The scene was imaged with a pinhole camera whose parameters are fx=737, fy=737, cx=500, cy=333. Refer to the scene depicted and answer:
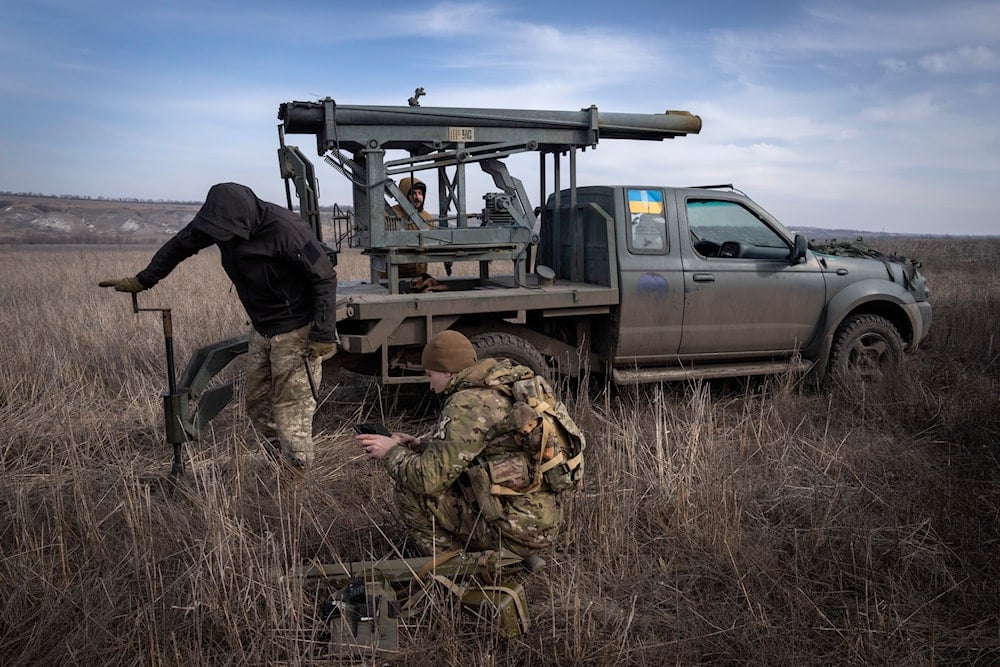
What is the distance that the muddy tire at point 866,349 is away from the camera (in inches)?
236


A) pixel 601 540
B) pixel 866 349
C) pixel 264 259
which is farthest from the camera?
pixel 866 349

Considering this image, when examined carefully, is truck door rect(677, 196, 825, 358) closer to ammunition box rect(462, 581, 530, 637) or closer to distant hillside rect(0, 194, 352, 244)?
ammunition box rect(462, 581, 530, 637)

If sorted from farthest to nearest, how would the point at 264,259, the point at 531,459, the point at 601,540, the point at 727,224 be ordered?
1. the point at 727,224
2. the point at 264,259
3. the point at 601,540
4. the point at 531,459

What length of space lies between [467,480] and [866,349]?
14.9ft

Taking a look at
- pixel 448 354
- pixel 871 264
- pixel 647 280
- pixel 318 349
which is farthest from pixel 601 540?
pixel 871 264

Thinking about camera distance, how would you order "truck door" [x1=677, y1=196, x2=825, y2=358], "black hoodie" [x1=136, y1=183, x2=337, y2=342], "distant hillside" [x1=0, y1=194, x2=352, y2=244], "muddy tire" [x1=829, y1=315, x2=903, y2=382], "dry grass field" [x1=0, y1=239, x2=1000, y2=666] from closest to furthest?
"dry grass field" [x1=0, y1=239, x2=1000, y2=666]
"black hoodie" [x1=136, y1=183, x2=337, y2=342]
"truck door" [x1=677, y1=196, x2=825, y2=358]
"muddy tire" [x1=829, y1=315, x2=903, y2=382]
"distant hillside" [x1=0, y1=194, x2=352, y2=244]

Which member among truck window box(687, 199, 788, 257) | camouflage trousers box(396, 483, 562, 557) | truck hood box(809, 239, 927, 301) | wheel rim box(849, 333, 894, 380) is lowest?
camouflage trousers box(396, 483, 562, 557)

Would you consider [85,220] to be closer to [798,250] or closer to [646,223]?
[646,223]

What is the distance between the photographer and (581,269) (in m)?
5.79

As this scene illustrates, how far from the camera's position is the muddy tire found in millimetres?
6000

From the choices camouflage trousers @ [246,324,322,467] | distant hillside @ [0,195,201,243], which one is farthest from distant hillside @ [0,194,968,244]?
camouflage trousers @ [246,324,322,467]

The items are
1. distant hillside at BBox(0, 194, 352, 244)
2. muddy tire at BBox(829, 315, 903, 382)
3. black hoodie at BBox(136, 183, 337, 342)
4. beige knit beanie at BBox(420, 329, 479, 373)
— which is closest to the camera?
beige knit beanie at BBox(420, 329, 479, 373)

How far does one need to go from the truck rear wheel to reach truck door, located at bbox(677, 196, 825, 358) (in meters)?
1.18

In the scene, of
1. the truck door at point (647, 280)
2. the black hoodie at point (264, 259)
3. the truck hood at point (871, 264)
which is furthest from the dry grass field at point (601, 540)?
the truck hood at point (871, 264)
